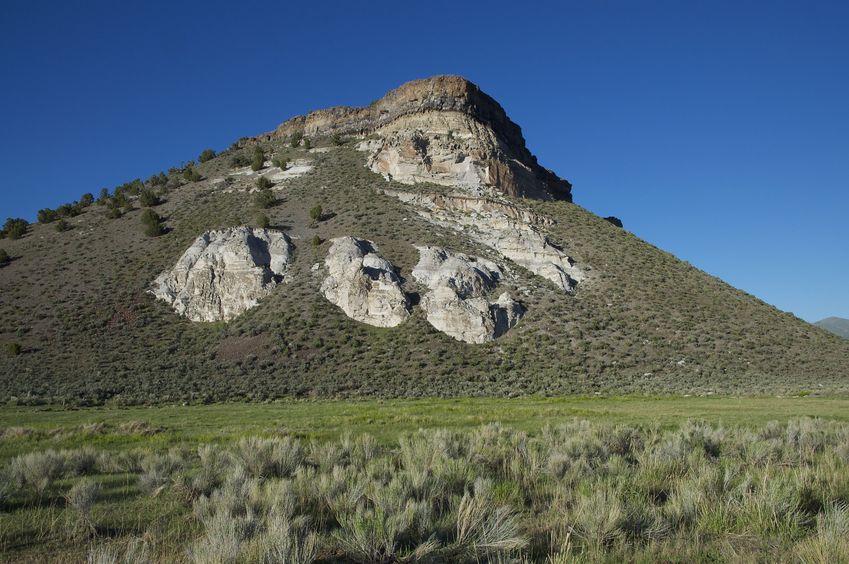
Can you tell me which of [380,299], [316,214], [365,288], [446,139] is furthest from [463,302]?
[446,139]

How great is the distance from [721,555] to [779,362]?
44152 mm

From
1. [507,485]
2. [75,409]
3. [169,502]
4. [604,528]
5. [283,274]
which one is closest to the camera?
[604,528]

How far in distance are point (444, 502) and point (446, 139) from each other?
63322 mm

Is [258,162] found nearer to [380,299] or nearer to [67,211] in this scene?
[67,211]

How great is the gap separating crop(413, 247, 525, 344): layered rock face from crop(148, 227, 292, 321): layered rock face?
1520 cm

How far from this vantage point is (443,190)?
2410 inches

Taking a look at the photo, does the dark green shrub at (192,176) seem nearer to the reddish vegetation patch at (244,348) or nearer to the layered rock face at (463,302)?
the reddish vegetation patch at (244,348)

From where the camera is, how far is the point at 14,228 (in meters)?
58.5

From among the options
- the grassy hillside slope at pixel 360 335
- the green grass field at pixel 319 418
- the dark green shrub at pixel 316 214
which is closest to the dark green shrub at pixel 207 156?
the grassy hillside slope at pixel 360 335

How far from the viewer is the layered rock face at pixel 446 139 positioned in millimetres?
63750

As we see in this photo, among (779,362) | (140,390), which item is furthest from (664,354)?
(140,390)

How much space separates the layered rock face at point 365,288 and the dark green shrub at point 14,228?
4205 centimetres

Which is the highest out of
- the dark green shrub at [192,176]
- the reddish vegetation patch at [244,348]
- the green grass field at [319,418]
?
the dark green shrub at [192,176]

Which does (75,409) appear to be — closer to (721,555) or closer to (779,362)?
→ (721,555)
